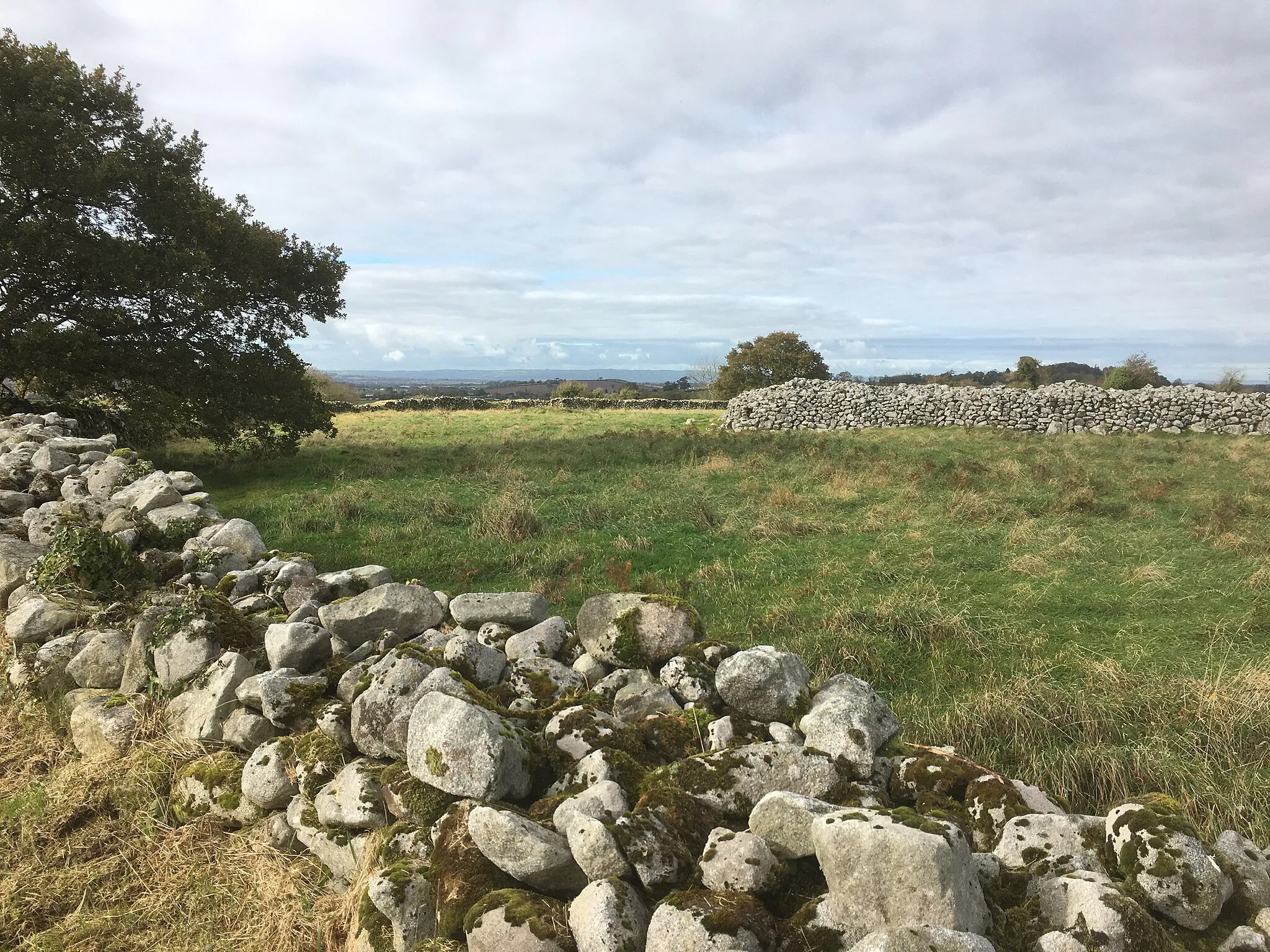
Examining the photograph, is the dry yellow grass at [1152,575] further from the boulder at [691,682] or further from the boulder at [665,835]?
the boulder at [665,835]

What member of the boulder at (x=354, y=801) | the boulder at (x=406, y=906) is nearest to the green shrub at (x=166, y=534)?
the boulder at (x=354, y=801)

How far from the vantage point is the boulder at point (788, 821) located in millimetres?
2781

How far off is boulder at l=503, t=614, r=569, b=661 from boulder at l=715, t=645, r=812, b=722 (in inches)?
54.2

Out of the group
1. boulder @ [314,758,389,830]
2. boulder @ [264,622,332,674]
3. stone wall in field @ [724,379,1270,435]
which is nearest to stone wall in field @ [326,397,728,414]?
stone wall in field @ [724,379,1270,435]

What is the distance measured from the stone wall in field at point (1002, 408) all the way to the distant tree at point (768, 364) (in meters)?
15.1

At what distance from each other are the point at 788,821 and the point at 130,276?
19.2 m

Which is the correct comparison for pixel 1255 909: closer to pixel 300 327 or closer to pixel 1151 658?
pixel 1151 658

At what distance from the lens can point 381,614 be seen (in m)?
5.11

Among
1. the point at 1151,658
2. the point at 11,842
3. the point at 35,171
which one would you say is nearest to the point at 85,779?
the point at 11,842

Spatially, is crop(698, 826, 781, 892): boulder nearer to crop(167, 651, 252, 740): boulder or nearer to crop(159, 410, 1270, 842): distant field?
crop(159, 410, 1270, 842): distant field

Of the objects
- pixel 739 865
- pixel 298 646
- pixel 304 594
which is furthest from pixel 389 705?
pixel 304 594

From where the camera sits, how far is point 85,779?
479 cm

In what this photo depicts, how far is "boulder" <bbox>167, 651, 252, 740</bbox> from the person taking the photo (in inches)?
188

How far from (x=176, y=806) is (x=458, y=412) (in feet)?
127
